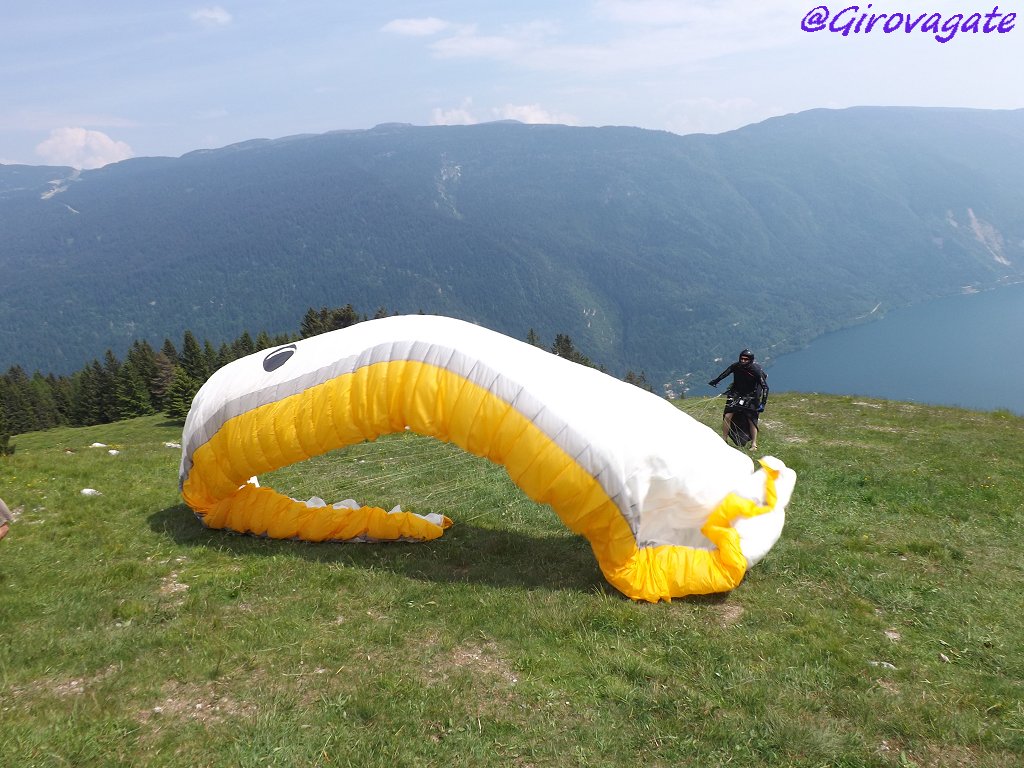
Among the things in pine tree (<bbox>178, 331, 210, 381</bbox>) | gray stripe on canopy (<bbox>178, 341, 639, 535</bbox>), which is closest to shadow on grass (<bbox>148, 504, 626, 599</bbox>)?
gray stripe on canopy (<bbox>178, 341, 639, 535</bbox>)

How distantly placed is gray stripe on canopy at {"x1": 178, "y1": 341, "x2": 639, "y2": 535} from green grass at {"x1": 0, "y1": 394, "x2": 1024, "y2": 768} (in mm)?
1739

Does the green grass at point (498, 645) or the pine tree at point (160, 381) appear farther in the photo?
the pine tree at point (160, 381)

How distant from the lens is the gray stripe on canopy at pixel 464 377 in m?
9.41

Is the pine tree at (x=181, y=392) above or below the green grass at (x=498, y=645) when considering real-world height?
below

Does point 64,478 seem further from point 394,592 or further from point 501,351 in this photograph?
point 501,351

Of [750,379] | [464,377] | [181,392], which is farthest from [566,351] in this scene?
[464,377]

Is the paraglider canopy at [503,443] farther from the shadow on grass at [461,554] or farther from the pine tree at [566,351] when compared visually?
the pine tree at [566,351]

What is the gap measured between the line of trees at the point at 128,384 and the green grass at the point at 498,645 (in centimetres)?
5891

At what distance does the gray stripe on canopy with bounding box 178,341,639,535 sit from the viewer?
9.41 m

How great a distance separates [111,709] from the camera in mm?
6715

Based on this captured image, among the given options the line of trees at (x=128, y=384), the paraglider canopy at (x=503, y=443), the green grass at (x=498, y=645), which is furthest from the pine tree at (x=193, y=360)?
the paraglider canopy at (x=503, y=443)

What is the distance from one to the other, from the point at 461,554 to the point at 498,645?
3.25 m

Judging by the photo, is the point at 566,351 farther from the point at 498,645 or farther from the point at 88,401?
the point at 498,645

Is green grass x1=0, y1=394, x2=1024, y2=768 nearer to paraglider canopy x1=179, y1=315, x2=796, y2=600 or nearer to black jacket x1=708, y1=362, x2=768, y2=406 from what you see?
paraglider canopy x1=179, y1=315, x2=796, y2=600
